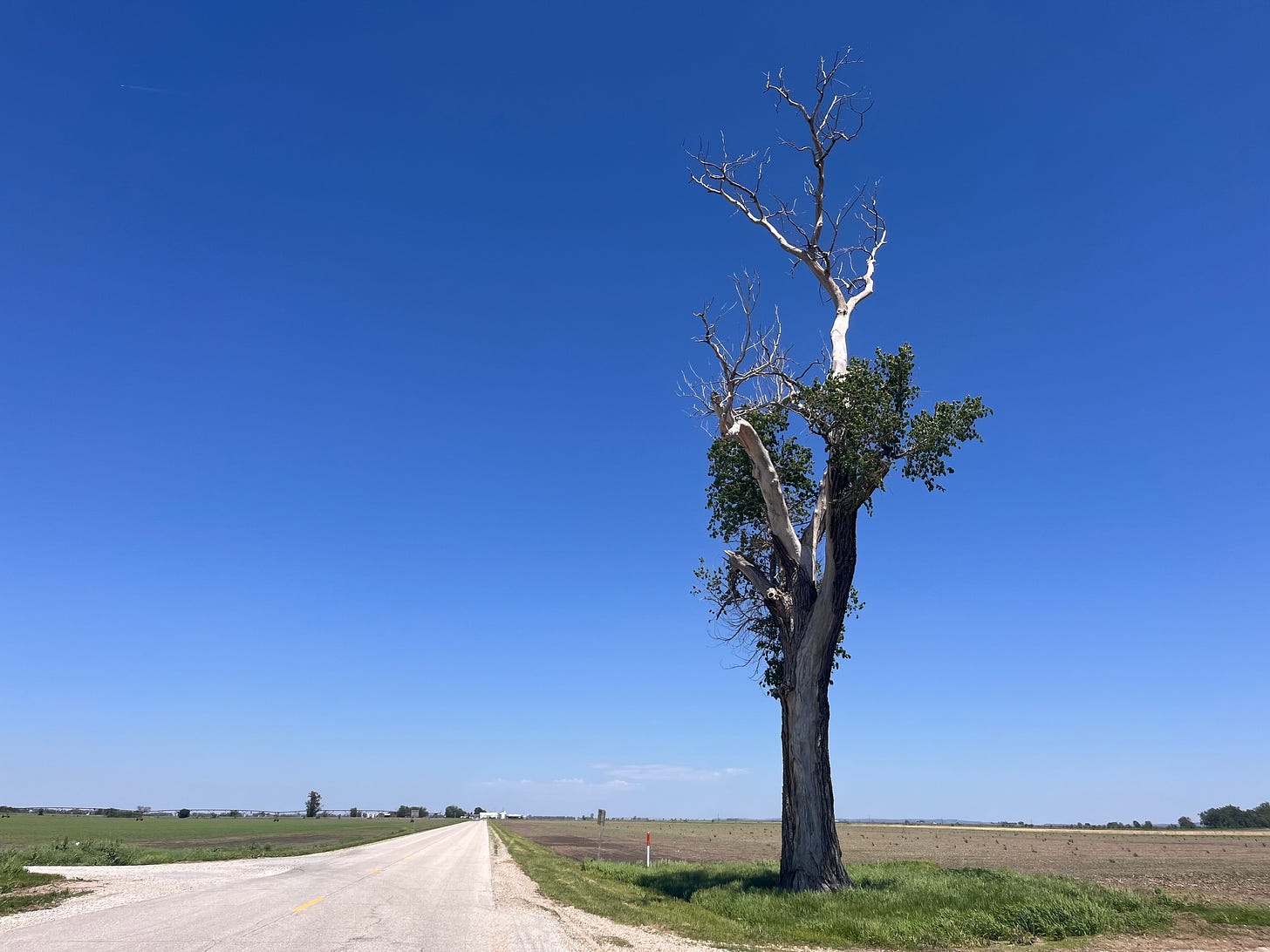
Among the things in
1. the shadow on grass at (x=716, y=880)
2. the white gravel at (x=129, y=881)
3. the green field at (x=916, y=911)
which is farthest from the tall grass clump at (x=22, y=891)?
the shadow on grass at (x=716, y=880)

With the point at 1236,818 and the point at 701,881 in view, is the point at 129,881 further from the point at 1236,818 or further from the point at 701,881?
the point at 1236,818

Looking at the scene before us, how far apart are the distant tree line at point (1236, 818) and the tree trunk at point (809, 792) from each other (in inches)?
6135

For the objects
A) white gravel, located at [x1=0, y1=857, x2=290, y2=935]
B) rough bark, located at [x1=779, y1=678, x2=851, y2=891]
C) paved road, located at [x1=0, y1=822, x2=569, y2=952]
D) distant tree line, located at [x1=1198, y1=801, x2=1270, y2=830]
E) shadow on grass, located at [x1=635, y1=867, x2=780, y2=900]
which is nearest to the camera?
paved road, located at [x1=0, y1=822, x2=569, y2=952]

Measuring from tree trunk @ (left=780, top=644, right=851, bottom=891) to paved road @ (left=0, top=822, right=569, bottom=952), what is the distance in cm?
719

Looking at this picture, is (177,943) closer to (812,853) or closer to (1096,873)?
(812,853)

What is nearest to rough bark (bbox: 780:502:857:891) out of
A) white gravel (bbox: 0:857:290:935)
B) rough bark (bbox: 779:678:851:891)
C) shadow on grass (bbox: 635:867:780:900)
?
rough bark (bbox: 779:678:851:891)

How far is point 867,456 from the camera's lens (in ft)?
65.9

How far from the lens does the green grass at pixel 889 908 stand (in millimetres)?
13719

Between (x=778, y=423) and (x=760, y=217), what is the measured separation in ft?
22.7

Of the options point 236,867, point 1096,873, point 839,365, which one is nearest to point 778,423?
point 839,365

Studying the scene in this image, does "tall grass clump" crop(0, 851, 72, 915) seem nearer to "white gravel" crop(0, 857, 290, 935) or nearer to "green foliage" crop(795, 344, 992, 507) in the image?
"white gravel" crop(0, 857, 290, 935)

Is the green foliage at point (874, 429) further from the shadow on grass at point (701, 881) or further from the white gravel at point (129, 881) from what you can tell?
the white gravel at point (129, 881)

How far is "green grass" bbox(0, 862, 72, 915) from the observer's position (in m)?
13.9

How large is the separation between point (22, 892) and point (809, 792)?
57.3 ft
